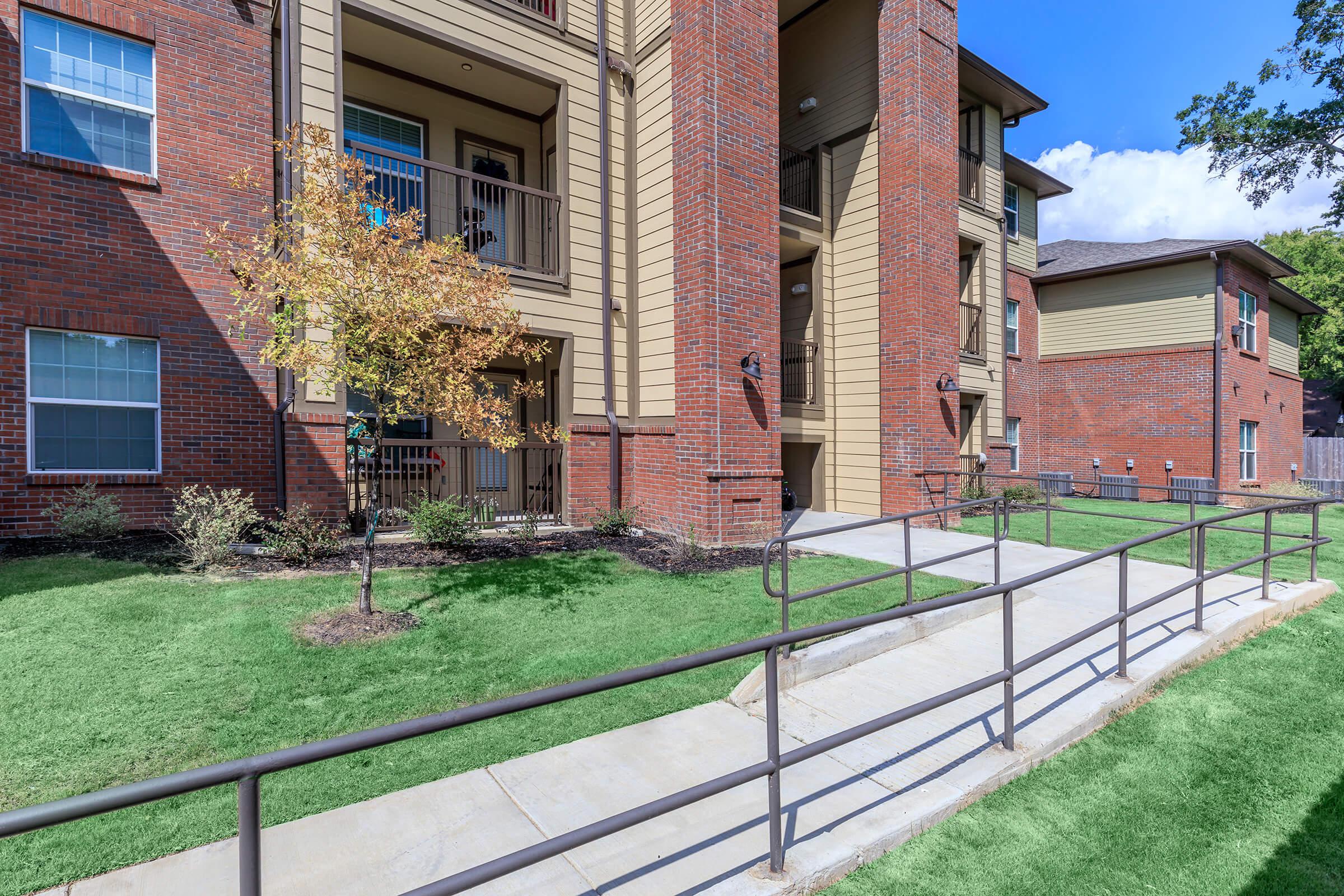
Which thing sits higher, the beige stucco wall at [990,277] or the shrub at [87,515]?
the beige stucco wall at [990,277]

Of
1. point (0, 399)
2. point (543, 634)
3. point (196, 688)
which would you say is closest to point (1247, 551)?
point (543, 634)

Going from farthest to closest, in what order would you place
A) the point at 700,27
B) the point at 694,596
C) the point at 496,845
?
the point at 700,27 → the point at 694,596 → the point at 496,845

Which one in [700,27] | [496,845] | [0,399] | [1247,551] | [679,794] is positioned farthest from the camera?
[1247,551]

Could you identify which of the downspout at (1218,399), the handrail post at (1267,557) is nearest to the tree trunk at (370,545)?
the handrail post at (1267,557)

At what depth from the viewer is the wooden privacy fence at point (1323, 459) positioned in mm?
24203

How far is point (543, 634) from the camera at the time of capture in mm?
5496

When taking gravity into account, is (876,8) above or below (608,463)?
above

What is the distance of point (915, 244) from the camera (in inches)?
464

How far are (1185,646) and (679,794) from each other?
5051mm

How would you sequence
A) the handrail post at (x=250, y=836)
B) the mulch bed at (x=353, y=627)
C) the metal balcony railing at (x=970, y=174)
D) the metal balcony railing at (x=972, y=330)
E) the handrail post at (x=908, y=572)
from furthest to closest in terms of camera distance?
the metal balcony railing at (x=970, y=174), the metal balcony railing at (x=972, y=330), the handrail post at (x=908, y=572), the mulch bed at (x=353, y=627), the handrail post at (x=250, y=836)

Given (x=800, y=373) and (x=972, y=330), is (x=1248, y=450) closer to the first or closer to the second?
(x=972, y=330)

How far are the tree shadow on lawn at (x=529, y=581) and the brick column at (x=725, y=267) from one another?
181 centimetres

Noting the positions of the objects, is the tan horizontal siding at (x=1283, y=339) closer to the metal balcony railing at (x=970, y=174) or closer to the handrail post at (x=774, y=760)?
the metal balcony railing at (x=970, y=174)

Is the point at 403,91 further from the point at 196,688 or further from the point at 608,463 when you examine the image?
the point at 196,688
